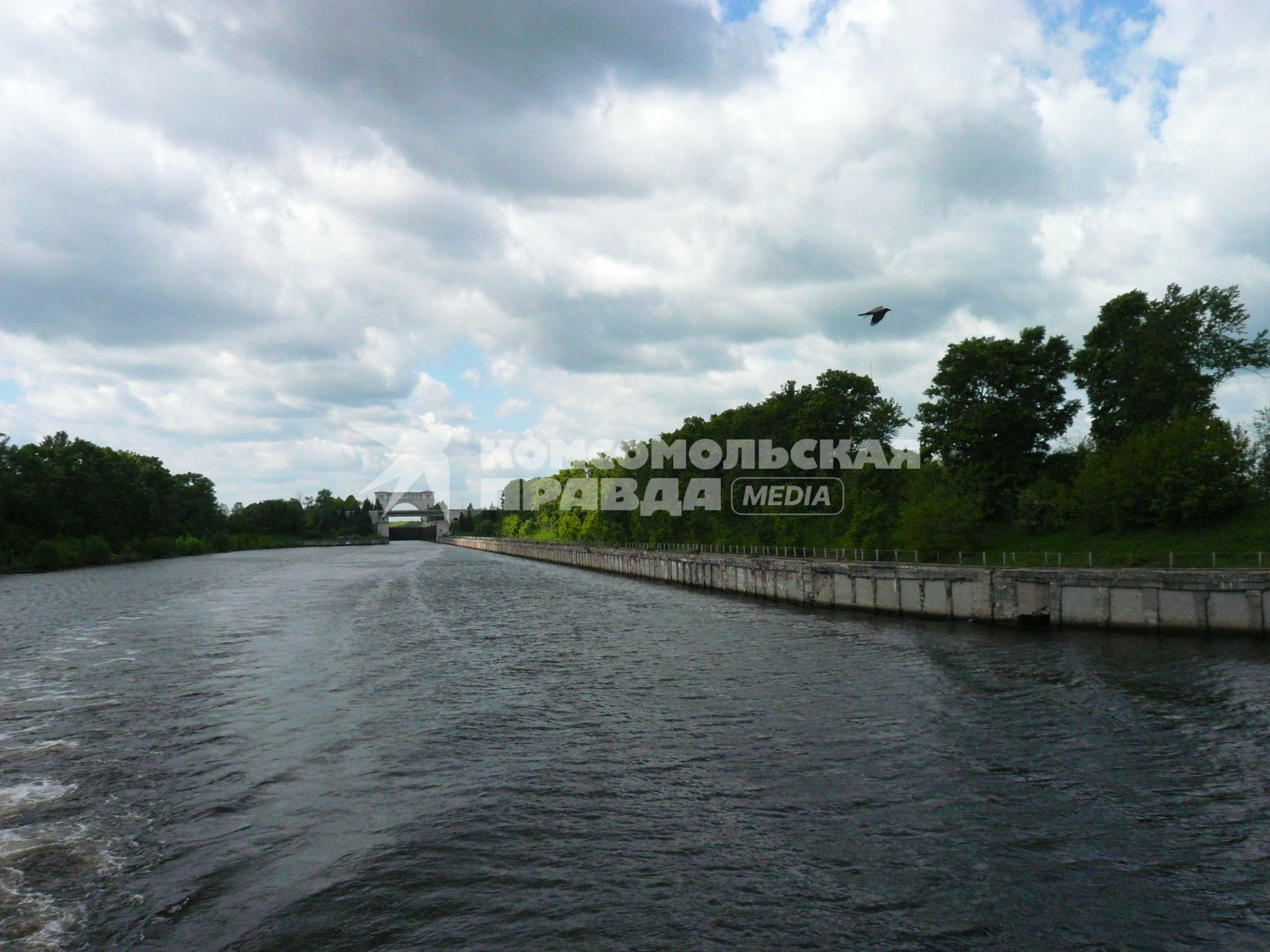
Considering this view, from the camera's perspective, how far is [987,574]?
1599 inches

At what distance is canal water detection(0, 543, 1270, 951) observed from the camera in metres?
10.3

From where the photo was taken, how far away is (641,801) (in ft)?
47.8

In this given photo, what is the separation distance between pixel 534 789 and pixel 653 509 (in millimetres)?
100704

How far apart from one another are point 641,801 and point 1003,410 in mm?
67256

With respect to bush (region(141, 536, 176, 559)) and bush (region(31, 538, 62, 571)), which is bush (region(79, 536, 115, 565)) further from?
bush (region(141, 536, 176, 559))

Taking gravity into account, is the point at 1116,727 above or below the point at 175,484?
below

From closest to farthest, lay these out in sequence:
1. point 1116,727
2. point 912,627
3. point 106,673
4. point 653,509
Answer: point 1116,727 < point 106,673 < point 912,627 < point 653,509

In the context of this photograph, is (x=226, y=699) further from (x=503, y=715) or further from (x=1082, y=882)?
(x=1082, y=882)

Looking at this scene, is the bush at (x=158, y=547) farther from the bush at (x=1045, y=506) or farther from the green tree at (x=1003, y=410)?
the bush at (x=1045, y=506)

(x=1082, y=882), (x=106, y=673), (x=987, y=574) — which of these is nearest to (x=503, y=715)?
(x=1082, y=882)

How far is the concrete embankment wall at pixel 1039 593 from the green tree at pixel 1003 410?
24923 mm

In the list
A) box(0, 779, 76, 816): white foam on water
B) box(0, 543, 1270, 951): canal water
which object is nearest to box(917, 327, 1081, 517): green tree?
box(0, 543, 1270, 951): canal water

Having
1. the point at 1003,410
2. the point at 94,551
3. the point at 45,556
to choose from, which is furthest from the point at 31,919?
the point at 94,551

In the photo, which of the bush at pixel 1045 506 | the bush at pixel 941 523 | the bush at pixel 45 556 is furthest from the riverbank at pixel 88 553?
the bush at pixel 1045 506
